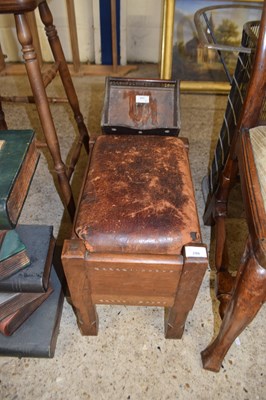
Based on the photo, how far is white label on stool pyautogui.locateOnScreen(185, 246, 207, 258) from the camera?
0.71m

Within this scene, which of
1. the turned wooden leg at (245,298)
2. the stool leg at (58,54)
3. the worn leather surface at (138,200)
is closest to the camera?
the turned wooden leg at (245,298)

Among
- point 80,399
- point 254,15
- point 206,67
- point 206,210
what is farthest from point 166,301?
point 254,15

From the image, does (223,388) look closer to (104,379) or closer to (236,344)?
(236,344)

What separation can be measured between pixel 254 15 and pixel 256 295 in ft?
6.38

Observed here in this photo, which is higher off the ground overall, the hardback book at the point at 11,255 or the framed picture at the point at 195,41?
the framed picture at the point at 195,41

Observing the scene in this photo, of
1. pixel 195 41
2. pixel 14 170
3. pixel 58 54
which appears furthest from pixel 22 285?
pixel 195 41

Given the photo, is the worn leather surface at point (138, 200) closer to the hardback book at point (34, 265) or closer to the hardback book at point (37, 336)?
the hardback book at point (34, 265)

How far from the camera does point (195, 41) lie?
2.08 metres

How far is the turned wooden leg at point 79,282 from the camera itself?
720 mm

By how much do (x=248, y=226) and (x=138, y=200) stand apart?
0.26 meters

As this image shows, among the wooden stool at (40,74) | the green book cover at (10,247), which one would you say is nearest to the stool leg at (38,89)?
the wooden stool at (40,74)

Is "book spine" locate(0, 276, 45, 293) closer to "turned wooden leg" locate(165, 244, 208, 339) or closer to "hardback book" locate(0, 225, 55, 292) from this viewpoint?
"hardback book" locate(0, 225, 55, 292)

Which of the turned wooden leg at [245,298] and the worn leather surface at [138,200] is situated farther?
the worn leather surface at [138,200]

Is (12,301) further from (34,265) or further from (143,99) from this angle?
(143,99)
